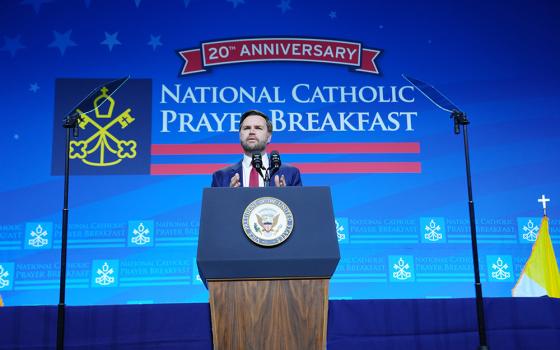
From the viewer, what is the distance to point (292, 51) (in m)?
4.70

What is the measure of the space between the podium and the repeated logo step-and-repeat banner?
242cm

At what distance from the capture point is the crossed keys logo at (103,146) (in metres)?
4.41

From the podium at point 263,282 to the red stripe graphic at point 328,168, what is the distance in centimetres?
253

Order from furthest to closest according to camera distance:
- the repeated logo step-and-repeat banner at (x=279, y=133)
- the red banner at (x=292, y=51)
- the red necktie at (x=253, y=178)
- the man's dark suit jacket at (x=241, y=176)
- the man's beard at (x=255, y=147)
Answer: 1. the red banner at (x=292, y=51)
2. the repeated logo step-and-repeat banner at (x=279, y=133)
3. the man's beard at (x=255, y=147)
4. the man's dark suit jacket at (x=241, y=176)
5. the red necktie at (x=253, y=178)

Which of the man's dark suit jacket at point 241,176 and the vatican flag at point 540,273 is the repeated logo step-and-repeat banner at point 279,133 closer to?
the vatican flag at point 540,273

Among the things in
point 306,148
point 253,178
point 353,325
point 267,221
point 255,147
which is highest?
point 306,148

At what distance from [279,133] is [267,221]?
267cm

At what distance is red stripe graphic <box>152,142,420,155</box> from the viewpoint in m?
4.44

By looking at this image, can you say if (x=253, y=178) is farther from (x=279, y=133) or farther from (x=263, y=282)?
(x=279, y=133)

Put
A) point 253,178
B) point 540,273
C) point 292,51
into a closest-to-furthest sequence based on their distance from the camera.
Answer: point 253,178, point 540,273, point 292,51

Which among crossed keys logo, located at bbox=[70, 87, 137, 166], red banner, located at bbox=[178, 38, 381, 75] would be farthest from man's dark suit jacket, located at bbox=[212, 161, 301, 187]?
red banner, located at bbox=[178, 38, 381, 75]

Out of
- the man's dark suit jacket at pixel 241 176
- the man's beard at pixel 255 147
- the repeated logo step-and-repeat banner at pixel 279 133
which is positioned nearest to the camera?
the man's dark suit jacket at pixel 241 176

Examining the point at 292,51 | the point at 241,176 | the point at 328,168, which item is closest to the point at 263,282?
the point at 241,176

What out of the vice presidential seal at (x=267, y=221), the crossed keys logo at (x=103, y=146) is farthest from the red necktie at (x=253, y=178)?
the crossed keys logo at (x=103, y=146)
